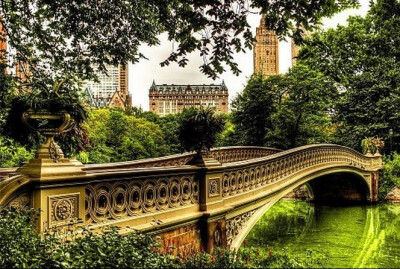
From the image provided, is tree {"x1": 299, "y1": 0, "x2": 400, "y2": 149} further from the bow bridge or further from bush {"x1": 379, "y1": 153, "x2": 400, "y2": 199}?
the bow bridge

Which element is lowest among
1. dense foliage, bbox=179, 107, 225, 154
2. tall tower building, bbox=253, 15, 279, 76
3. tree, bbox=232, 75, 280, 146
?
dense foliage, bbox=179, 107, 225, 154

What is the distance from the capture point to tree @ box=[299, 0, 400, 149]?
85.5ft

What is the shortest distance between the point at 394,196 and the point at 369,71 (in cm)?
912

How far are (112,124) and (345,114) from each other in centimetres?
1794

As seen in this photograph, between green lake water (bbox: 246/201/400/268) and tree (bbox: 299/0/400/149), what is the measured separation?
715 cm

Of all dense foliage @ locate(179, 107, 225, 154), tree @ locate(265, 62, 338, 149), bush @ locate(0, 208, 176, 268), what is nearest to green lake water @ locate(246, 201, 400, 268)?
dense foliage @ locate(179, 107, 225, 154)

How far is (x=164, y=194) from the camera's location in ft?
20.8

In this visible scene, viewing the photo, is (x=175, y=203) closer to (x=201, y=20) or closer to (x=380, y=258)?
(x=201, y=20)

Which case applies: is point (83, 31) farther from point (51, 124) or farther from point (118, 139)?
point (118, 139)

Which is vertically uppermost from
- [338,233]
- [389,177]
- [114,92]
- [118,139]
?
[114,92]

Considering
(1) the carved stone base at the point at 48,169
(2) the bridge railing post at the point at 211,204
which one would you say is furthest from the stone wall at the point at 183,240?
(1) the carved stone base at the point at 48,169

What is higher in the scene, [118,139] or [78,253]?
[118,139]

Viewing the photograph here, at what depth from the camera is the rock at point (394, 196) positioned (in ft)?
73.9

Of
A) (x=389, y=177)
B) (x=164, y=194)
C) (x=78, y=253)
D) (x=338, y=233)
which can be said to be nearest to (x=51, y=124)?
(x=78, y=253)
